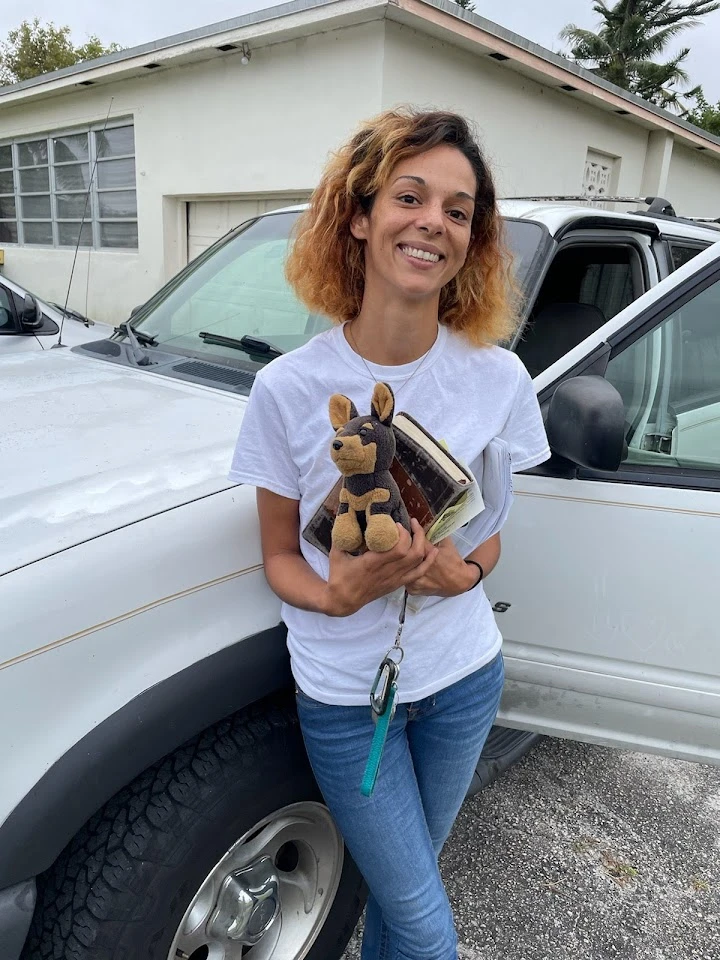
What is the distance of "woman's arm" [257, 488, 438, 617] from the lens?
1205 millimetres

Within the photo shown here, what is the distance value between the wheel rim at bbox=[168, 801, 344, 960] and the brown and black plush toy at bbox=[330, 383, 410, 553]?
84 centimetres

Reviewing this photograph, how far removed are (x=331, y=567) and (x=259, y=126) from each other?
1010 cm

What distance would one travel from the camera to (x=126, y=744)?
134 cm

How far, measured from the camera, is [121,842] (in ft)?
4.71

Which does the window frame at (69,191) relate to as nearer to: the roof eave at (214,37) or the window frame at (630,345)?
the roof eave at (214,37)

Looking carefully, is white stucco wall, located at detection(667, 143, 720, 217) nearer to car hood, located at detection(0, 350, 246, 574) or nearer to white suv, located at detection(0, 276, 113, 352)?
white suv, located at detection(0, 276, 113, 352)

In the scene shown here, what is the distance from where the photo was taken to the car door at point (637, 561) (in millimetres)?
1915

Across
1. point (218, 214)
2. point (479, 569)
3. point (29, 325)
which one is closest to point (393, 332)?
point (479, 569)

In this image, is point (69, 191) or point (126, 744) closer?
point (126, 744)

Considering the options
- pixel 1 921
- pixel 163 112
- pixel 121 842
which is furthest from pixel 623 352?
pixel 163 112

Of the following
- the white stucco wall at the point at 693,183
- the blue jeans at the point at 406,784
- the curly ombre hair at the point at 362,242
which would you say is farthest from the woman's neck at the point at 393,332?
the white stucco wall at the point at 693,183

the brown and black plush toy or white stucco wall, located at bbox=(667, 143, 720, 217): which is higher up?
white stucco wall, located at bbox=(667, 143, 720, 217)

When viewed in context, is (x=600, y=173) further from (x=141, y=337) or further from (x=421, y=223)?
(x=421, y=223)


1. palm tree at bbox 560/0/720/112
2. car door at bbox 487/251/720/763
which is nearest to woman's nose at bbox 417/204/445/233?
car door at bbox 487/251/720/763
